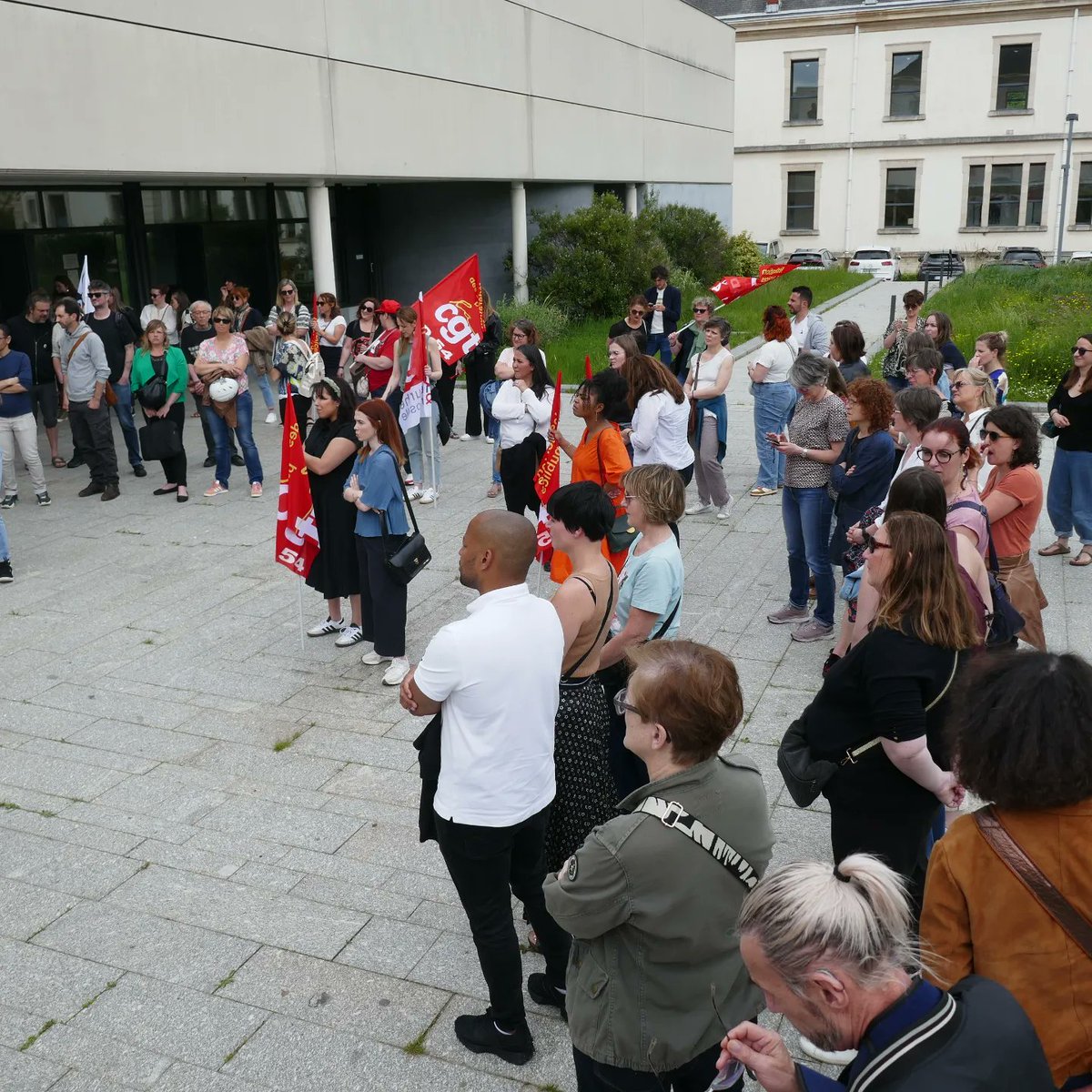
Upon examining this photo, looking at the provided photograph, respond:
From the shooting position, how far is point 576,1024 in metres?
2.99

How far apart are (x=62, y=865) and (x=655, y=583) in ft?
9.91

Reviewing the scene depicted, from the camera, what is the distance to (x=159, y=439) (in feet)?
37.5

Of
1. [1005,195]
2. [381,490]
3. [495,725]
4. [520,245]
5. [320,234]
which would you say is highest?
[1005,195]

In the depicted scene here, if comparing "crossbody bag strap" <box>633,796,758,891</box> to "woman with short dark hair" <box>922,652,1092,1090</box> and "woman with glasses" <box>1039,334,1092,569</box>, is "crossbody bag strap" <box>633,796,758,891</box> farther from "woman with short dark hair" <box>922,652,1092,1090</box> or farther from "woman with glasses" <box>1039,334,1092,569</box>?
"woman with glasses" <box>1039,334,1092,569</box>

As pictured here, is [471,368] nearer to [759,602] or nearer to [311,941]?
[759,602]

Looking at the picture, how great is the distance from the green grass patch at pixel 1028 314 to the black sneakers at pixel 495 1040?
1182 centimetres

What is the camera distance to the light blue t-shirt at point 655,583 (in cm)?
478

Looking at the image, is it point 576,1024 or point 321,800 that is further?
point 321,800

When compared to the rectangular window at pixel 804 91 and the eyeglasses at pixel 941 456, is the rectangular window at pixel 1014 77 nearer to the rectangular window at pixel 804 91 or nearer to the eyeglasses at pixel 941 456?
the rectangular window at pixel 804 91

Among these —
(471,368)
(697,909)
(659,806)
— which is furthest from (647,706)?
(471,368)

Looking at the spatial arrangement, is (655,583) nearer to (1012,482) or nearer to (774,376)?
(1012,482)

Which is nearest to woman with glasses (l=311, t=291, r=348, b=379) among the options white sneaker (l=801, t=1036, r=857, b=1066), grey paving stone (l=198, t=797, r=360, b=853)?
grey paving stone (l=198, t=797, r=360, b=853)

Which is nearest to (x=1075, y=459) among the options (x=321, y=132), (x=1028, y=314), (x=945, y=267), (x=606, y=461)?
(x=606, y=461)

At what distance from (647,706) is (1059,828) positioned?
1.00m
